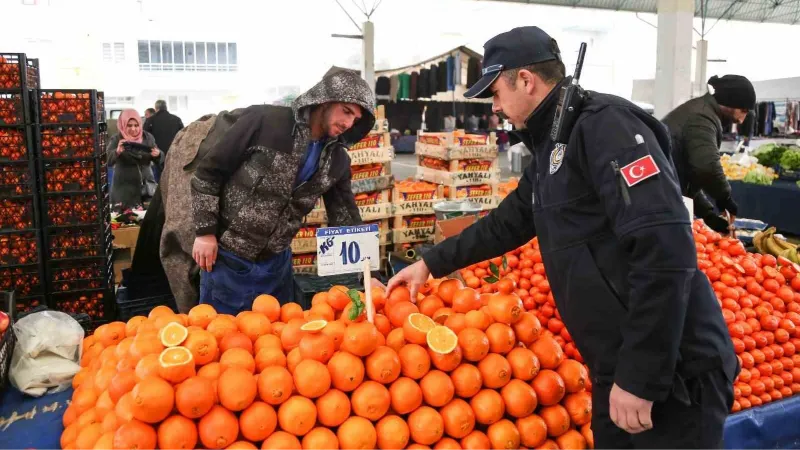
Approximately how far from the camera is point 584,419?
72.3 inches

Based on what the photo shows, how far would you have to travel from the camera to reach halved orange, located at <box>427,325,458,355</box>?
1.70m

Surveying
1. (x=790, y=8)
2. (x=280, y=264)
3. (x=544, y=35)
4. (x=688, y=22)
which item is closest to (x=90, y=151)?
(x=280, y=264)

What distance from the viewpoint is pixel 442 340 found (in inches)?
68.2

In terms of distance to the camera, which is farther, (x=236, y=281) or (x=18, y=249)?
(x=18, y=249)

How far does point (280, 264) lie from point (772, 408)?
2335 mm

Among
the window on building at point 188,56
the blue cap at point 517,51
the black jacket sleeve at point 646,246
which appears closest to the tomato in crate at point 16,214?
the blue cap at point 517,51

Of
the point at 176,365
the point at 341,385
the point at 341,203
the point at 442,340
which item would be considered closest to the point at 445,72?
the point at 341,203

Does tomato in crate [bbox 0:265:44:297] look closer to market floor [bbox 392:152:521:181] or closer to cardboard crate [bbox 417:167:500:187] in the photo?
cardboard crate [bbox 417:167:500:187]

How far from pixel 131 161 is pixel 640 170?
6.18 metres

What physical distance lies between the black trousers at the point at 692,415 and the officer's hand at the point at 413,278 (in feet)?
2.38

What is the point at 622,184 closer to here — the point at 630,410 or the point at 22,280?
the point at 630,410

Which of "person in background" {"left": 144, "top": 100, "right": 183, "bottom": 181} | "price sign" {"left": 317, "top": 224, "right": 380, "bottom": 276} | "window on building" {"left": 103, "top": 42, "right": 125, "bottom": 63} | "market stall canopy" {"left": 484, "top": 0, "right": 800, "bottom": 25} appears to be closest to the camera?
"price sign" {"left": 317, "top": 224, "right": 380, "bottom": 276}

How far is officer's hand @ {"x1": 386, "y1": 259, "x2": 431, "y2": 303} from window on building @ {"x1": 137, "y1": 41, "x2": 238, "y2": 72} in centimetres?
2669

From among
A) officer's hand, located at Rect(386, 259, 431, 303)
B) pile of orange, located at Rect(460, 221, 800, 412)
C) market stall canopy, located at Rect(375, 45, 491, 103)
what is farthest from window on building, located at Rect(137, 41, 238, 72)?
officer's hand, located at Rect(386, 259, 431, 303)
